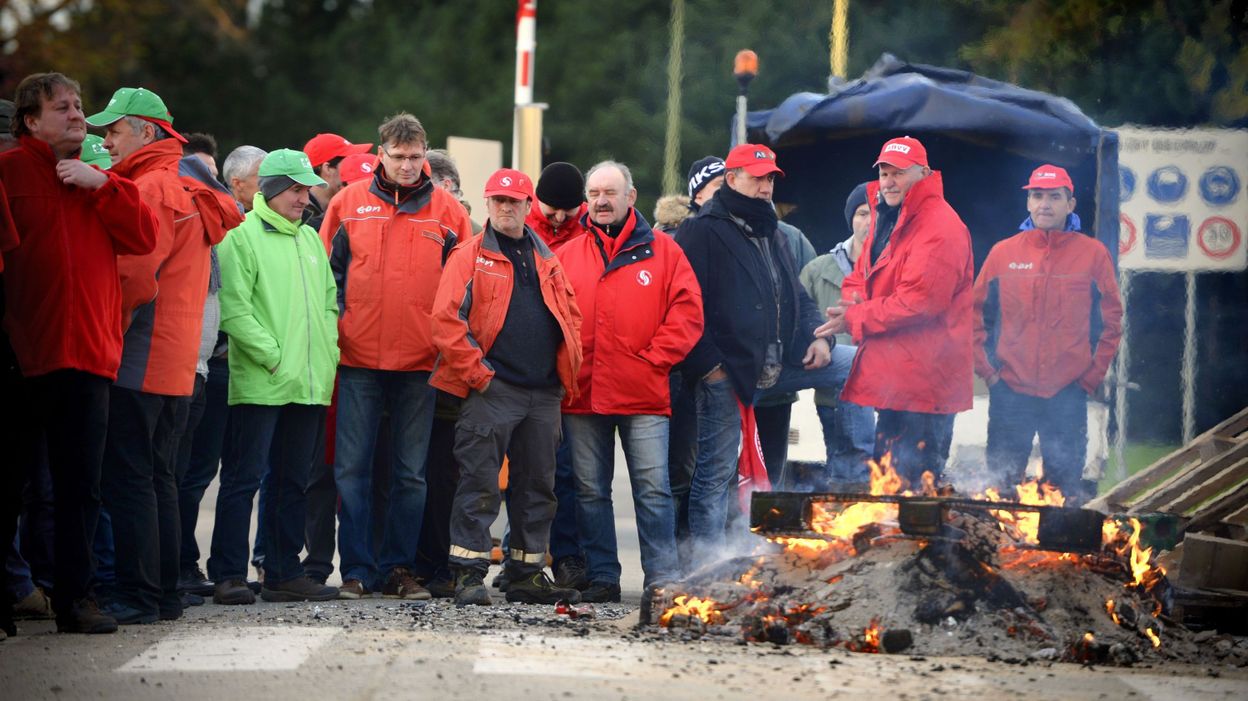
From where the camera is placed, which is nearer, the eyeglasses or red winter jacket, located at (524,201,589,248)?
the eyeglasses

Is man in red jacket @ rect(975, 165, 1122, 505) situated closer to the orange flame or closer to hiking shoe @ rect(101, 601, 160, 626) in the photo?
the orange flame

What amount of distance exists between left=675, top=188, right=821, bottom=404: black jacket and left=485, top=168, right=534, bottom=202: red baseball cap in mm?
1175

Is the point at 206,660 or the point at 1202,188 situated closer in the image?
the point at 206,660

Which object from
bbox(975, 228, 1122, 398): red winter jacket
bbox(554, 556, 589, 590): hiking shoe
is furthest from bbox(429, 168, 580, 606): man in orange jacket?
bbox(975, 228, 1122, 398): red winter jacket

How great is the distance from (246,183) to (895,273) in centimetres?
361

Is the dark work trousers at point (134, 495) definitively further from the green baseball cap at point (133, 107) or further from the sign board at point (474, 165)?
the sign board at point (474, 165)

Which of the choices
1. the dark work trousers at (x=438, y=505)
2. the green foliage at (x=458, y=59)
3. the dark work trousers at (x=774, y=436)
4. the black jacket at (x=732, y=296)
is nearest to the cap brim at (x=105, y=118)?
the dark work trousers at (x=438, y=505)

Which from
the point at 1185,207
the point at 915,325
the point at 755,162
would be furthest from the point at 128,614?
the point at 1185,207

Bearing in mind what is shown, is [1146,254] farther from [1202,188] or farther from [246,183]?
[246,183]

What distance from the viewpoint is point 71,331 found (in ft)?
26.9

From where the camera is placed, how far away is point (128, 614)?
28.4 ft

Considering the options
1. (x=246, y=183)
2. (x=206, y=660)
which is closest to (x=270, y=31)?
(x=246, y=183)

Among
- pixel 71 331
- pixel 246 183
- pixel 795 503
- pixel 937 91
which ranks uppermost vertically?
pixel 937 91

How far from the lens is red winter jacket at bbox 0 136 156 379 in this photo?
823 centimetres
